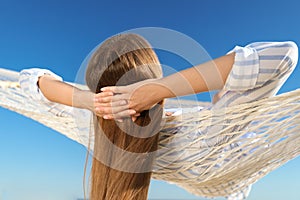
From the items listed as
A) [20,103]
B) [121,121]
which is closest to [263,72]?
[121,121]

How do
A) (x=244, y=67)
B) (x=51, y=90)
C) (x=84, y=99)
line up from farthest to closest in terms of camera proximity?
(x=51, y=90)
(x=84, y=99)
(x=244, y=67)

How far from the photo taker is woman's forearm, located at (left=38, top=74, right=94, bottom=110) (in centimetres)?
96

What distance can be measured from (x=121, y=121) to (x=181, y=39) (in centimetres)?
21

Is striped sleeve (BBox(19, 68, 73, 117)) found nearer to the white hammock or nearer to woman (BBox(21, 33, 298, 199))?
the white hammock

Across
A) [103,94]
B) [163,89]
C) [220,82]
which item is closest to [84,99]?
[103,94]

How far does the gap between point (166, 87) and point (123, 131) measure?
14cm

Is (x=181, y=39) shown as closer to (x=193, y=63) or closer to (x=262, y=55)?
(x=193, y=63)

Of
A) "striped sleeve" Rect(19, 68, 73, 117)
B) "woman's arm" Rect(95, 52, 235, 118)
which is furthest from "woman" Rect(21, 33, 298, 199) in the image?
"striped sleeve" Rect(19, 68, 73, 117)

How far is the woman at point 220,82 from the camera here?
2.76ft

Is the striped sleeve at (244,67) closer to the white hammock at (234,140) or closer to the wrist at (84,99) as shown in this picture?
the white hammock at (234,140)

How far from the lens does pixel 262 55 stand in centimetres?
84

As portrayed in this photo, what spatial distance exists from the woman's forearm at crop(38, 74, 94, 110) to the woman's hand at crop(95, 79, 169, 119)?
4cm

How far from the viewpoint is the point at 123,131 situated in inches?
36.8

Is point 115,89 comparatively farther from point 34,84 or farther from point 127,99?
point 34,84
